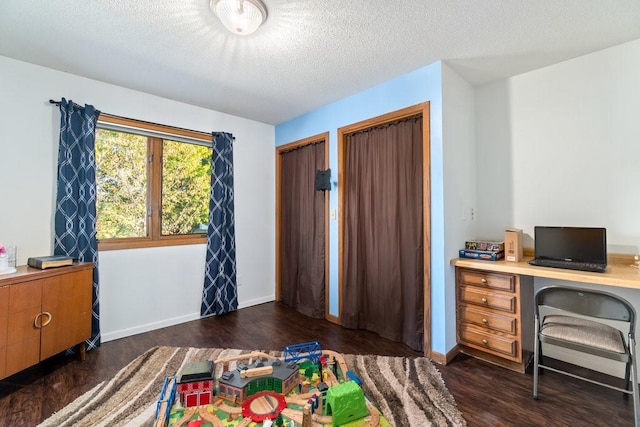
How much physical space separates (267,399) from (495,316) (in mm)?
1921

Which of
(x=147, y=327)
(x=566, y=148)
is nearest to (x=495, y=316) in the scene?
(x=566, y=148)

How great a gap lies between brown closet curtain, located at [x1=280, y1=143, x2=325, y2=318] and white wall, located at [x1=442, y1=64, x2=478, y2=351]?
4.79ft

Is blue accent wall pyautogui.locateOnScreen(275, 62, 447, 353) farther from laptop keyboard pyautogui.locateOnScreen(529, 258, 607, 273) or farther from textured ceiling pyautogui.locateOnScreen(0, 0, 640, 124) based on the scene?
laptop keyboard pyautogui.locateOnScreen(529, 258, 607, 273)

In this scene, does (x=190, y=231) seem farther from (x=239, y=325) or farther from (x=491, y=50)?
(x=491, y=50)

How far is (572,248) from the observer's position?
218cm

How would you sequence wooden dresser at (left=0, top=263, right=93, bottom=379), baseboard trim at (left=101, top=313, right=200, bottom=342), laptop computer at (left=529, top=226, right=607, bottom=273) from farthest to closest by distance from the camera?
baseboard trim at (left=101, top=313, right=200, bottom=342)
laptop computer at (left=529, top=226, right=607, bottom=273)
wooden dresser at (left=0, top=263, right=93, bottom=379)

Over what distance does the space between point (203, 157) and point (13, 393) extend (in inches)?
101

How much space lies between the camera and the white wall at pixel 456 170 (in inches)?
95.8

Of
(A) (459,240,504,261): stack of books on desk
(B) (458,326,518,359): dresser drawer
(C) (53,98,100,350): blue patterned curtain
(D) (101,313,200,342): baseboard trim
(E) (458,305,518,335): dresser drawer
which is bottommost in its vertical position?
(D) (101,313,200,342): baseboard trim

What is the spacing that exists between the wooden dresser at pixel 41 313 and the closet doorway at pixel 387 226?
7.78 ft

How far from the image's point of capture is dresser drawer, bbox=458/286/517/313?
2.22 meters

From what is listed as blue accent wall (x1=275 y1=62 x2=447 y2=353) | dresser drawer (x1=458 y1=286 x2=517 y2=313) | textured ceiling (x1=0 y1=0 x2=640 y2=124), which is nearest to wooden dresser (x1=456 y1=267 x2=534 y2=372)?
dresser drawer (x1=458 y1=286 x2=517 y2=313)

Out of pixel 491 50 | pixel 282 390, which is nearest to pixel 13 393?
pixel 282 390

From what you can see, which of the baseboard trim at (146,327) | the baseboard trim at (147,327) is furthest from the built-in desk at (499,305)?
the baseboard trim at (146,327)
